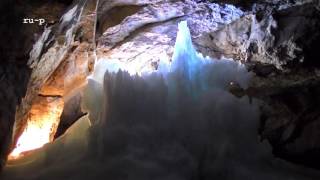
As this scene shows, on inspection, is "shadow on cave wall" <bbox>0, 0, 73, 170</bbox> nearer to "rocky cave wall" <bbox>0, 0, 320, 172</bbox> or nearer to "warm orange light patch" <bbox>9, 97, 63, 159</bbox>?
"rocky cave wall" <bbox>0, 0, 320, 172</bbox>

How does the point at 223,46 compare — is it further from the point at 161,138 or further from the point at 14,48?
the point at 14,48

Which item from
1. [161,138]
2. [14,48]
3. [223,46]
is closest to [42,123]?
[14,48]

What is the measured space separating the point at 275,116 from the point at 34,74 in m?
→ 4.15

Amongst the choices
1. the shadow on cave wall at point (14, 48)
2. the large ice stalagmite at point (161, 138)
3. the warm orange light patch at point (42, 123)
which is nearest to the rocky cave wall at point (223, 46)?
the warm orange light patch at point (42, 123)

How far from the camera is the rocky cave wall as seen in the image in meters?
6.84

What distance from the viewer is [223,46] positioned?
8.00 m

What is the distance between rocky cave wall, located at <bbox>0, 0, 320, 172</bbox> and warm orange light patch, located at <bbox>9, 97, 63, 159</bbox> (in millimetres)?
162

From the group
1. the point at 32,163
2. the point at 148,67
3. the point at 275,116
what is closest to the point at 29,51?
the point at 32,163

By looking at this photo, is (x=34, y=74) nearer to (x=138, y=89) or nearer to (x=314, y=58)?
(x=138, y=89)

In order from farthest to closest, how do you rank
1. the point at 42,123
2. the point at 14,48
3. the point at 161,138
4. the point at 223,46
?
the point at 223,46 < the point at 42,123 < the point at 161,138 < the point at 14,48

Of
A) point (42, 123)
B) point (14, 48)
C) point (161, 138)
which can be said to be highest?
point (14, 48)

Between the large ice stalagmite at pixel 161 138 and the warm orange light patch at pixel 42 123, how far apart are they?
1.87 m

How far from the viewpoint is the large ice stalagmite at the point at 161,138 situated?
5.18m

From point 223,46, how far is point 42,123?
3745 millimetres
